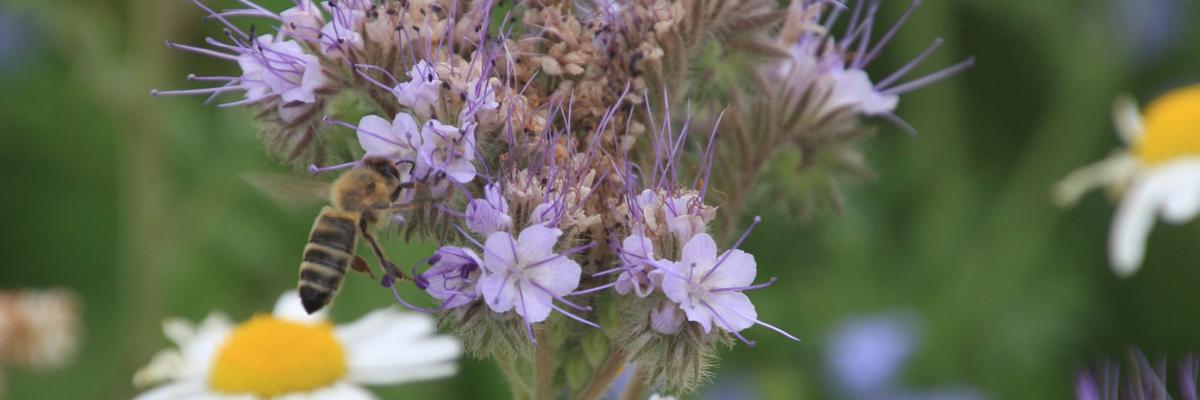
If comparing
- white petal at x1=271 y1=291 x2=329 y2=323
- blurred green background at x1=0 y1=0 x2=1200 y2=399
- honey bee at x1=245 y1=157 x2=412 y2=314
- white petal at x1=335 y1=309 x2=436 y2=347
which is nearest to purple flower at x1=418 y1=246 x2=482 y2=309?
honey bee at x1=245 y1=157 x2=412 y2=314

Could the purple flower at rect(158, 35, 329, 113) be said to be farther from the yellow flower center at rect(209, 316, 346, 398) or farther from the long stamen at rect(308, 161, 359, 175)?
the yellow flower center at rect(209, 316, 346, 398)

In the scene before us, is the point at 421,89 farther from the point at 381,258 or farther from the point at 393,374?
the point at 393,374

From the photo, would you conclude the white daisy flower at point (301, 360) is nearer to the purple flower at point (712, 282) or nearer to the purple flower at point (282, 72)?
the purple flower at point (282, 72)

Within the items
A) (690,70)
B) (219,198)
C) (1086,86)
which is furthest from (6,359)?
(1086,86)

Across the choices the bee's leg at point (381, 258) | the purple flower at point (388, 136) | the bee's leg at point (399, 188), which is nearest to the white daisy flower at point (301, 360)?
the bee's leg at point (381, 258)

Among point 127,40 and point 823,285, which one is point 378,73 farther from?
point 127,40
